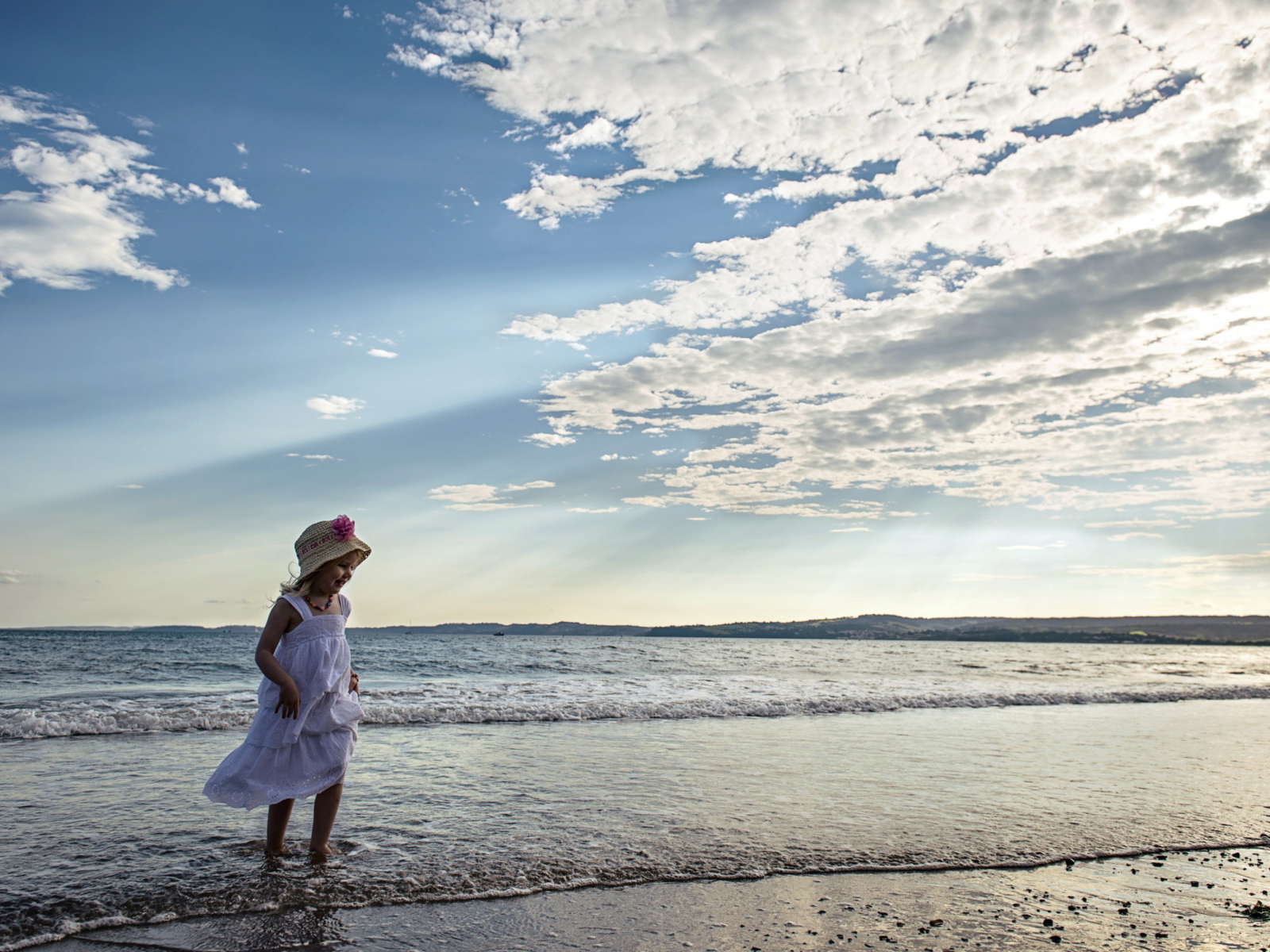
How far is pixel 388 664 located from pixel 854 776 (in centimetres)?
2883

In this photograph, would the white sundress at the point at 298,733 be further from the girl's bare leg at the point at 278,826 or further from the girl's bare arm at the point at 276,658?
the girl's bare leg at the point at 278,826

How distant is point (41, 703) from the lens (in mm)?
14602

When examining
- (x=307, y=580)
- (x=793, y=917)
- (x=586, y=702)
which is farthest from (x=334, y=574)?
(x=586, y=702)

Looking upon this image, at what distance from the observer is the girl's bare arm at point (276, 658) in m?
4.41

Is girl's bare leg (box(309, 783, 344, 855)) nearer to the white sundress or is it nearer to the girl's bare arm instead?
the white sundress

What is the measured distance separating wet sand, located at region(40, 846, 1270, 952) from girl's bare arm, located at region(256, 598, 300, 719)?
1.09 m

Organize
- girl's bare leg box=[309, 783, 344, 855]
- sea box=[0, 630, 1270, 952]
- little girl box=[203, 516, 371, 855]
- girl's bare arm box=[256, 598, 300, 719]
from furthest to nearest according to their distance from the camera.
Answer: girl's bare leg box=[309, 783, 344, 855] < sea box=[0, 630, 1270, 952] < little girl box=[203, 516, 371, 855] < girl's bare arm box=[256, 598, 300, 719]

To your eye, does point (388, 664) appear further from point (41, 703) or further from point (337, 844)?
point (337, 844)

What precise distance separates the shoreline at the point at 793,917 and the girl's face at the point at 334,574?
1771 millimetres

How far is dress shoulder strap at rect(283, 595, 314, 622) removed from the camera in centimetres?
458

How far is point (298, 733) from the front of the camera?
4621 mm

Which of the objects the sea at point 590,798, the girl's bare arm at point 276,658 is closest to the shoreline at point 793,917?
the sea at point 590,798

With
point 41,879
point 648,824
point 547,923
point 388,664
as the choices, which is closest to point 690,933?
point 547,923

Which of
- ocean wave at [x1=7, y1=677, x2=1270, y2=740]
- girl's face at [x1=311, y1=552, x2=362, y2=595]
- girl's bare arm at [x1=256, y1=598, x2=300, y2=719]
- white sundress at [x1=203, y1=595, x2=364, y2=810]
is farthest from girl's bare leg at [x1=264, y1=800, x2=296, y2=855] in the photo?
ocean wave at [x1=7, y1=677, x2=1270, y2=740]
